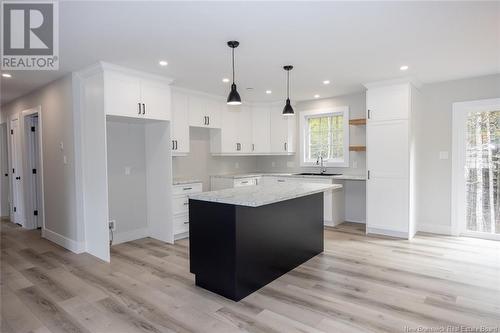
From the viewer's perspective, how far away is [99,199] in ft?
12.5

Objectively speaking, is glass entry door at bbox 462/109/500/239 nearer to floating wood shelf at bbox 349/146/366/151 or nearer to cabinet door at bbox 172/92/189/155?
floating wood shelf at bbox 349/146/366/151

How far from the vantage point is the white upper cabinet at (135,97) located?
3.73 m

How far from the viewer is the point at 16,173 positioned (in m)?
5.88

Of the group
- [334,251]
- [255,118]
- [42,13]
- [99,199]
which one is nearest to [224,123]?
[255,118]

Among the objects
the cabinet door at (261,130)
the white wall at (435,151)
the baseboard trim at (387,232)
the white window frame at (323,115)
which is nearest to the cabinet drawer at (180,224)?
the cabinet door at (261,130)

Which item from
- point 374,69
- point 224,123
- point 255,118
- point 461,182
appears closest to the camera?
point 374,69

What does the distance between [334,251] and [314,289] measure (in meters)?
1.26

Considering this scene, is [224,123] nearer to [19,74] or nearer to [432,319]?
[19,74]

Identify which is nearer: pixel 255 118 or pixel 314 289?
pixel 314 289

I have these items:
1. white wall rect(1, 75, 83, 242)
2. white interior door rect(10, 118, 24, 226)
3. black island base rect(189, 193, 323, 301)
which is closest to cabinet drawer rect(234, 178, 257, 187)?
black island base rect(189, 193, 323, 301)

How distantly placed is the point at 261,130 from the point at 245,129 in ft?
1.19

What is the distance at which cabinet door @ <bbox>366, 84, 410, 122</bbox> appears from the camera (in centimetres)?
448

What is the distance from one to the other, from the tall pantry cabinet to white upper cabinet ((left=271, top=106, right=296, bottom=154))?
179 cm

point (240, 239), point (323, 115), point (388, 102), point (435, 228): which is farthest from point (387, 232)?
point (240, 239)
